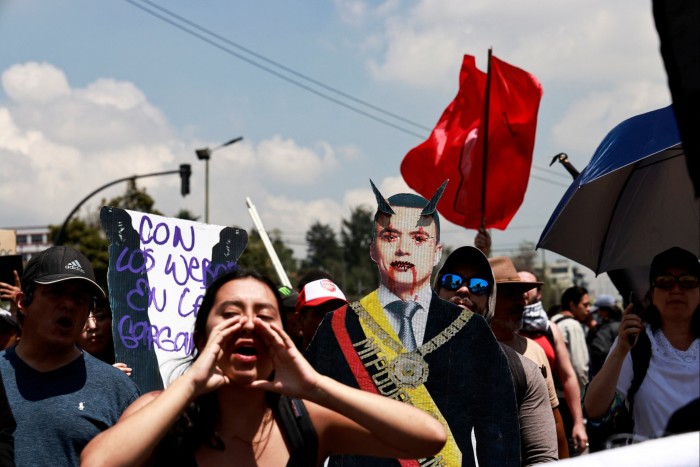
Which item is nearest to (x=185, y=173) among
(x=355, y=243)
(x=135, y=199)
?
(x=135, y=199)

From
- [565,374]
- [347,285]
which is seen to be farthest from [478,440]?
[347,285]

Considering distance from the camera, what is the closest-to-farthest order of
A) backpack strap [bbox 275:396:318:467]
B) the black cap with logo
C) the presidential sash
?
backpack strap [bbox 275:396:318:467], the presidential sash, the black cap with logo

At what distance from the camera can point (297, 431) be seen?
92.4 inches

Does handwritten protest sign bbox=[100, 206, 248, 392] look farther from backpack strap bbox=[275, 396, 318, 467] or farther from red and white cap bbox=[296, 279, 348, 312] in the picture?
backpack strap bbox=[275, 396, 318, 467]

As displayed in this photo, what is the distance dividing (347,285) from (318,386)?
91305 mm

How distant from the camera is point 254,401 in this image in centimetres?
236

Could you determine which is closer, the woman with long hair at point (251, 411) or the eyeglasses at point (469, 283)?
the woman with long hair at point (251, 411)

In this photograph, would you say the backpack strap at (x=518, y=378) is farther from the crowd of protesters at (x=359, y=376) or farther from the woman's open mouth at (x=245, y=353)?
the woman's open mouth at (x=245, y=353)

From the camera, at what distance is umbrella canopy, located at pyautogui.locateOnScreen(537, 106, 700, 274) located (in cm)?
418

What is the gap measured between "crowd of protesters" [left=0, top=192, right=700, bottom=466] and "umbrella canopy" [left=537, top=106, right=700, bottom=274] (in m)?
0.65

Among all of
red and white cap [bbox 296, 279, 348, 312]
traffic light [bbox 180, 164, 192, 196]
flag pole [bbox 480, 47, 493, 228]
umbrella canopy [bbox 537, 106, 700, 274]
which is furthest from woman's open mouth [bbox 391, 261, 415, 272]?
traffic light [bbox 180, 164, 192, 196]

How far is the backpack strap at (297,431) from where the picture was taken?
91.8 inches

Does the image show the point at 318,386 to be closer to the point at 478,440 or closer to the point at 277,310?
the point at 277,310

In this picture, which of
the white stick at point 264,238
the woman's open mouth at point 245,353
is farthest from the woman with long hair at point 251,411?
the white stick at point 264,238
